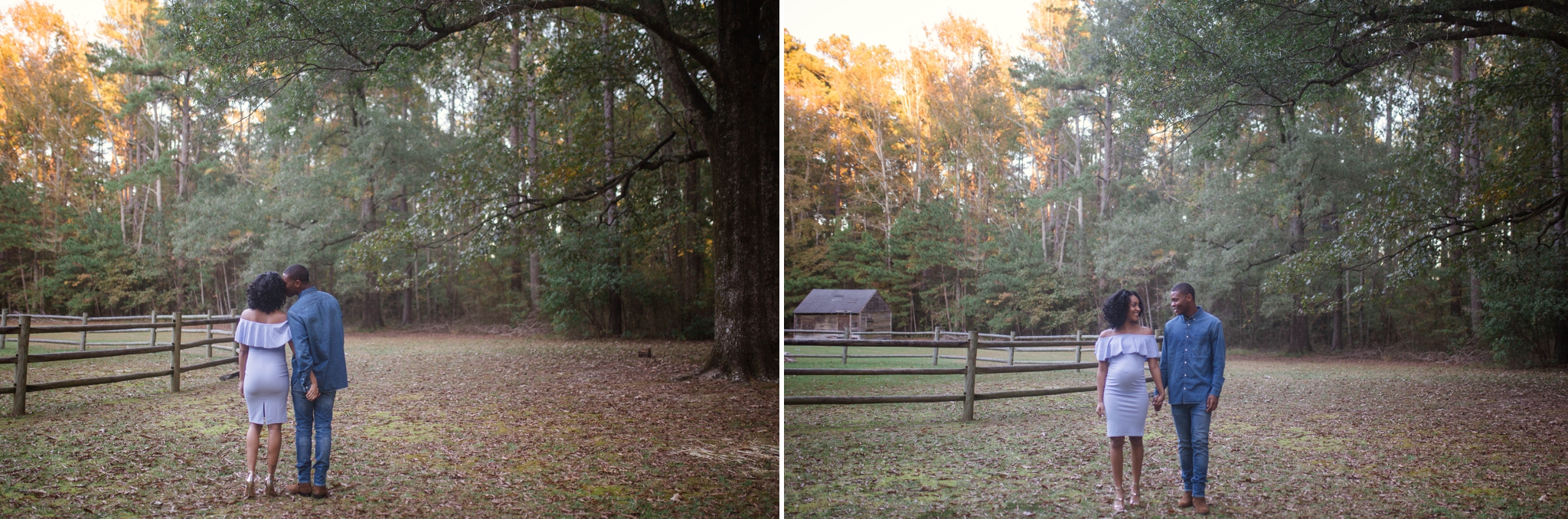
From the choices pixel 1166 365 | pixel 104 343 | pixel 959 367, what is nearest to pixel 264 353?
pixel 104 343

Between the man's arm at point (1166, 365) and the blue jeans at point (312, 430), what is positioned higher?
the man's arm at point (1166, 365)

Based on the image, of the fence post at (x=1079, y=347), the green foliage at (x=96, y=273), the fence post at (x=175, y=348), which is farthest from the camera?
the fence post at (x=1079, y=347)

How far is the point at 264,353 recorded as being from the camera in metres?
2.73

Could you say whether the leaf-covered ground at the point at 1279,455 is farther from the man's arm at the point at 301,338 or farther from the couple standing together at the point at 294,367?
the man's arm at the point at 301,338

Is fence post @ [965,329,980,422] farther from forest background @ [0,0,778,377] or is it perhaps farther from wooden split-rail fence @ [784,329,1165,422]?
forest background @ [0,0,778,377]

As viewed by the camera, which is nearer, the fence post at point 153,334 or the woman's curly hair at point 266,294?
the woman's curly hair at point 266,294

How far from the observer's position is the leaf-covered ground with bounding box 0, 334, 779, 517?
2.79 m

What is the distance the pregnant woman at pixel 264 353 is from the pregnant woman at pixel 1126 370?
295 cm

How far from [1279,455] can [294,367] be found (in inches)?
146

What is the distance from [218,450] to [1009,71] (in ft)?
12.6

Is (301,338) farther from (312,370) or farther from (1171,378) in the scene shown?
(1171,378)

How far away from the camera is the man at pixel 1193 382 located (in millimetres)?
2834

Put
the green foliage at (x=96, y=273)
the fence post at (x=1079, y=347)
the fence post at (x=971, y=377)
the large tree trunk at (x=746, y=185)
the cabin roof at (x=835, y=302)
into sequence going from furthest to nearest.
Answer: the large tree trunk at (x=746, y=185)
the cabin roof at (x=835, y=302)
the fence post at (x=971, y=377)
the fence post at (x=1079, y=347)
the green foliage at (x=96, y=273)

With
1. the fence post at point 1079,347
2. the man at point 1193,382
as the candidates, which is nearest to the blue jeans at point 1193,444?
the man at point 1193,382
